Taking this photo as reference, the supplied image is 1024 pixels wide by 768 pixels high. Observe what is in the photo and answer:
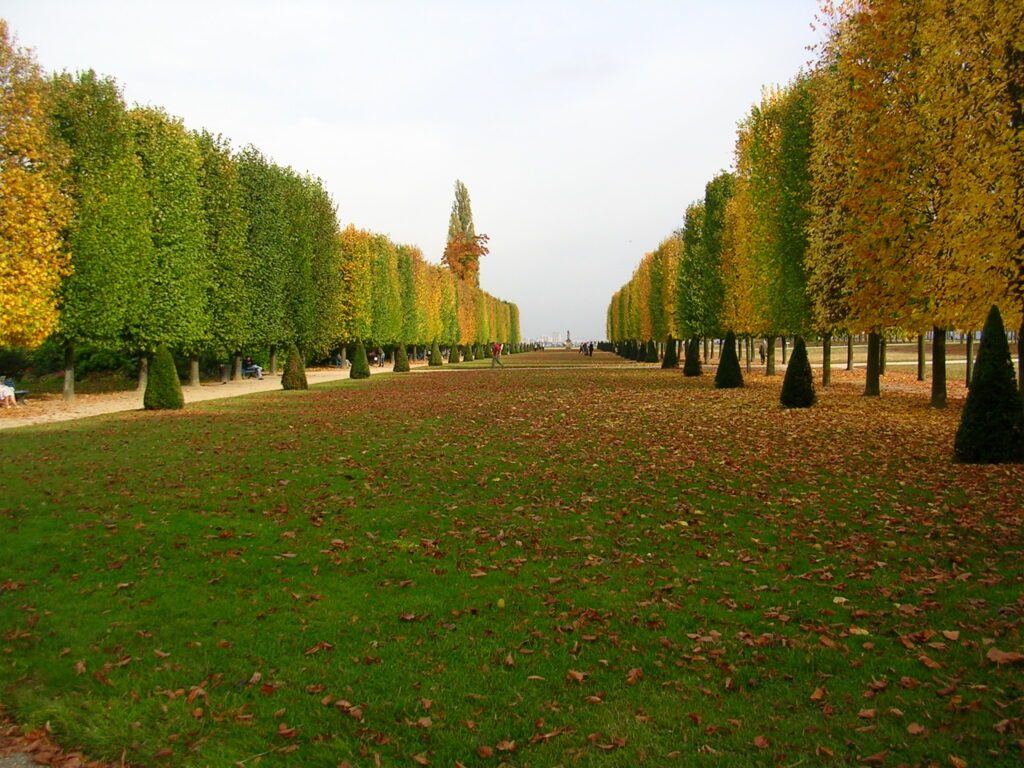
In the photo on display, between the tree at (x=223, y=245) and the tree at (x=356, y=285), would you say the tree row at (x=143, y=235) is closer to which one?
the tree at (x=223, y=245)

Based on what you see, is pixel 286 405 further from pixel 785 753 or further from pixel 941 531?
pixel 785 753

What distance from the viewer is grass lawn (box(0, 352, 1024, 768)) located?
4.00 meters

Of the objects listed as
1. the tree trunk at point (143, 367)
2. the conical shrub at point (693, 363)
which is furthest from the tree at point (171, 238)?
the conical shrub at point (693, 363)

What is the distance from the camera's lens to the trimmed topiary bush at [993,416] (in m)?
11.0

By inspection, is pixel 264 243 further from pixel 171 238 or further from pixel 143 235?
pixel 143 235

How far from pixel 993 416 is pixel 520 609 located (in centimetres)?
944

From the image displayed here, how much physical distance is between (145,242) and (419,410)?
13.9m

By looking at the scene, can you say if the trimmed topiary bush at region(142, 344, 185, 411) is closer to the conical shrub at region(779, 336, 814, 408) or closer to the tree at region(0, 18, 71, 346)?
the tree at region(0, 18, 71, 346)

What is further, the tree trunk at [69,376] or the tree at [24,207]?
the tree trunk at [69,376]

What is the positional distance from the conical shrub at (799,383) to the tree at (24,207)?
73.5 ft

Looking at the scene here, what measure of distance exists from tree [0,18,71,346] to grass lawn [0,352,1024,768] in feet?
37.8

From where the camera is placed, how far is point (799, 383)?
20.0 m

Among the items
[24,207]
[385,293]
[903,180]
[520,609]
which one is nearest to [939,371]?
[903,180]

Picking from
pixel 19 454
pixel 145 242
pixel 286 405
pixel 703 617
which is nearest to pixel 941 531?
pixel 703 617
